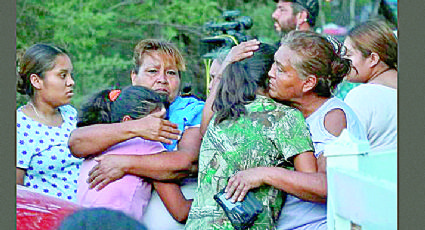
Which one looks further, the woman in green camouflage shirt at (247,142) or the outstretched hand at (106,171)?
the outstretched hand at (106,171)

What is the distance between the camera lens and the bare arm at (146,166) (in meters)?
2.92

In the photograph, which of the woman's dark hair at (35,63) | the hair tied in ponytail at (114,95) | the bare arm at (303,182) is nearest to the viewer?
the bare arm at (303,182)

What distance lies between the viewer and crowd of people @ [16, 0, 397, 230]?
270 cm

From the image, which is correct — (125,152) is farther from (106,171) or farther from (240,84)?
(240,84)

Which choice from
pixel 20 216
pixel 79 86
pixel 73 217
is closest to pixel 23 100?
pixel 79 86

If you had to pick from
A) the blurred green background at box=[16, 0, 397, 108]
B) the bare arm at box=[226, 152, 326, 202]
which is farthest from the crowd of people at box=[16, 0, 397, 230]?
the blurred green background at box=[16, 0, 397, 108]

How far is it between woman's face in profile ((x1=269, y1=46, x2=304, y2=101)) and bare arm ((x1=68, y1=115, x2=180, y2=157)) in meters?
0.39

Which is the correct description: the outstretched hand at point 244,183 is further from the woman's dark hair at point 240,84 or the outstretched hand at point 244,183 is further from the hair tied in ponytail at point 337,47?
the hair tied in ponytail at point 337,47

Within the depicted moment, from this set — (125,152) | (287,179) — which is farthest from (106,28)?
(287,179)

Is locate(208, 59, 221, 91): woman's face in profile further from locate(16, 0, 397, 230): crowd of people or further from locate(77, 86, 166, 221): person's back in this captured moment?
locate(77, 86, 166, 221): person's back

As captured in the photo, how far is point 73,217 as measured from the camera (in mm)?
1615

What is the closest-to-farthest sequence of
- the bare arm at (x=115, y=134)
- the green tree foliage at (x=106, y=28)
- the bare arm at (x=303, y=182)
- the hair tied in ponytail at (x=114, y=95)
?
the bare arm at (x=303, y=182)
the bare arm at (x=115, y=134)
the hair tied in ponytail at (x=114, y=95)
the green tree foliage at (x=106, y=28)

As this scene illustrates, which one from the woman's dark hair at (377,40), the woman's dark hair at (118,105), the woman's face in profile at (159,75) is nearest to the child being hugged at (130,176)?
the woman's dark hair at (118,105)

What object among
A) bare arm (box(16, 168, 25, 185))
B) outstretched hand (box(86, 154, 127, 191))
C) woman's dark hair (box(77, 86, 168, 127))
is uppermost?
woman's dark hair (box(77, 86, 168, 127))
